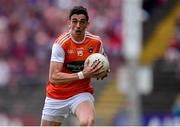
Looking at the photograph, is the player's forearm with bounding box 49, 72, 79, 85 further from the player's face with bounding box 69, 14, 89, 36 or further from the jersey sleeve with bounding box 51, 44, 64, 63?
the player's face with bounding box 69, 14, 89, 36

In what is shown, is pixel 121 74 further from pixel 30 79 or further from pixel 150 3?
pixel 150 3

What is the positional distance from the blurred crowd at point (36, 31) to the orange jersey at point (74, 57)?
9.92m

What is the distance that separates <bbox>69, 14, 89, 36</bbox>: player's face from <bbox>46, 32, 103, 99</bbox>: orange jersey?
0.66 ft

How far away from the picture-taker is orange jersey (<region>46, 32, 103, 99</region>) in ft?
33.8

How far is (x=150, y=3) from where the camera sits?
78.7ft

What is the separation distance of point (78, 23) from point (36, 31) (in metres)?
12.4

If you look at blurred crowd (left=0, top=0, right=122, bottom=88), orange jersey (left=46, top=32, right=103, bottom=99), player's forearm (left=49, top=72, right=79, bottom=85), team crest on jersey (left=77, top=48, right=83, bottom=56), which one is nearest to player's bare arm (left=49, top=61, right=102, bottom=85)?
player's forearm (left=49, top=72, right=79, bottom=85)

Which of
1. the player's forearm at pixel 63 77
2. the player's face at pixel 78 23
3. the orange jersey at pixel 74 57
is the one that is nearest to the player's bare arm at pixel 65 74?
the player's forearm at pixel 63 77

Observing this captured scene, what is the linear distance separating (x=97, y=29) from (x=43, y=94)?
2568 millimetres

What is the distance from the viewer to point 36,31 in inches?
882

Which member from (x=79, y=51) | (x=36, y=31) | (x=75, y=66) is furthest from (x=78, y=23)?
(x=36, y=31)

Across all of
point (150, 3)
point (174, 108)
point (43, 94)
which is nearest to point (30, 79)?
point (43, 94)

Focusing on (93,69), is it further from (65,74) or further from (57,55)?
(57,55)

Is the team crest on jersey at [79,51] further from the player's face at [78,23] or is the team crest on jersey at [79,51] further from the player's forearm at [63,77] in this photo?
the player's forearm at [63,77]
